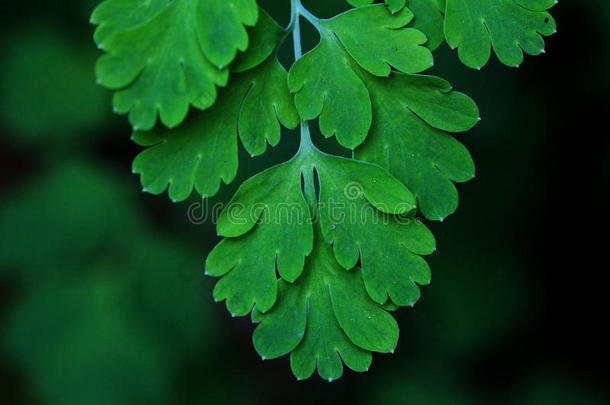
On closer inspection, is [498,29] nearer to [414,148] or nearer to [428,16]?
[428,16]

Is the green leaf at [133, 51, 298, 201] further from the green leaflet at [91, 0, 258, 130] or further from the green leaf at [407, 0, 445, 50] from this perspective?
the green leaf at [407, 0, 445, 50]

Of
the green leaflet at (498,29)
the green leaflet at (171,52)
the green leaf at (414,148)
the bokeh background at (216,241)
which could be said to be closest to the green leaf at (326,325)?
the green leaf at (414,148)

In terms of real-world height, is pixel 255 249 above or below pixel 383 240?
above

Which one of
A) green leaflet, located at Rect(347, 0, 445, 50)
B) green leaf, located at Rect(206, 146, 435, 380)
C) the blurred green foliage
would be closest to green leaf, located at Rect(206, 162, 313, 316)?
green leaf, located at Rect(206, 146, 435, 380)

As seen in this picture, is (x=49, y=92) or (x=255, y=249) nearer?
(x=255, y=249)

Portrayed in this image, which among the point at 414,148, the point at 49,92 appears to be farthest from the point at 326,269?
the point at 49,92

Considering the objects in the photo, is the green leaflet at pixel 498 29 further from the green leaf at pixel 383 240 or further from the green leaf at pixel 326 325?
the green leaf at pixel 326 325

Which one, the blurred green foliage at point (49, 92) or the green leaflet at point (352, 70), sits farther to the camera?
the blurred green foliage at point (49, 92)
